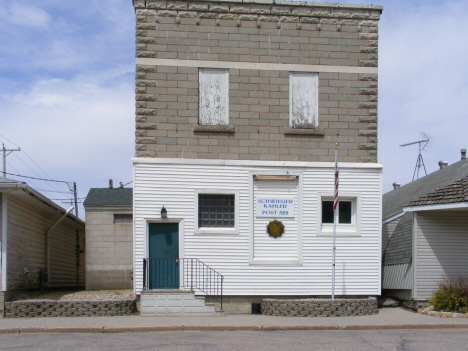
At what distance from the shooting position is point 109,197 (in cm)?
1994

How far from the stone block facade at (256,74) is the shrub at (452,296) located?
3.79 metres

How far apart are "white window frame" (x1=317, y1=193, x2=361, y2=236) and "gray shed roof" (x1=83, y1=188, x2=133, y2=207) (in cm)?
707

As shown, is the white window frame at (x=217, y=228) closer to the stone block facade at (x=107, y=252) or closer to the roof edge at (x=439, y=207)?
the roof edge at (x=439, y=207)

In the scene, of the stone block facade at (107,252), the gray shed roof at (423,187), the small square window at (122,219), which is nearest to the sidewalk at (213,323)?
the stone block facade at (107,252)

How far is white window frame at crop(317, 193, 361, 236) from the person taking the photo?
49.5 ft

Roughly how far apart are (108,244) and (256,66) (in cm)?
795

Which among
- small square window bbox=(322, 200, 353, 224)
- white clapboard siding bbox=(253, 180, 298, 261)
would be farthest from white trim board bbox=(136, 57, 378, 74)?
small square window bbox=(322, 200, 353, 224)

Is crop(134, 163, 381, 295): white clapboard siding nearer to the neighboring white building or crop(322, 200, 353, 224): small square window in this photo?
crop(322, 200, 353, 224): small square window

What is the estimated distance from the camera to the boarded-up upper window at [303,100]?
50.2 ft

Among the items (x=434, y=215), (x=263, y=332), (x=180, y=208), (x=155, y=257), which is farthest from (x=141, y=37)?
(x=434, y=215)

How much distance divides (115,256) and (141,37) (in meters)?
7.55

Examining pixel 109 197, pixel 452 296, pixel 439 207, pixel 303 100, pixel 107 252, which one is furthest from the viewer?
pixel 109 197

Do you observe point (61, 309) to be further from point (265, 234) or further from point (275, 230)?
point (275, 230)

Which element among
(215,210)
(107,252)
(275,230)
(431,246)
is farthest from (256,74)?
(107,252)
